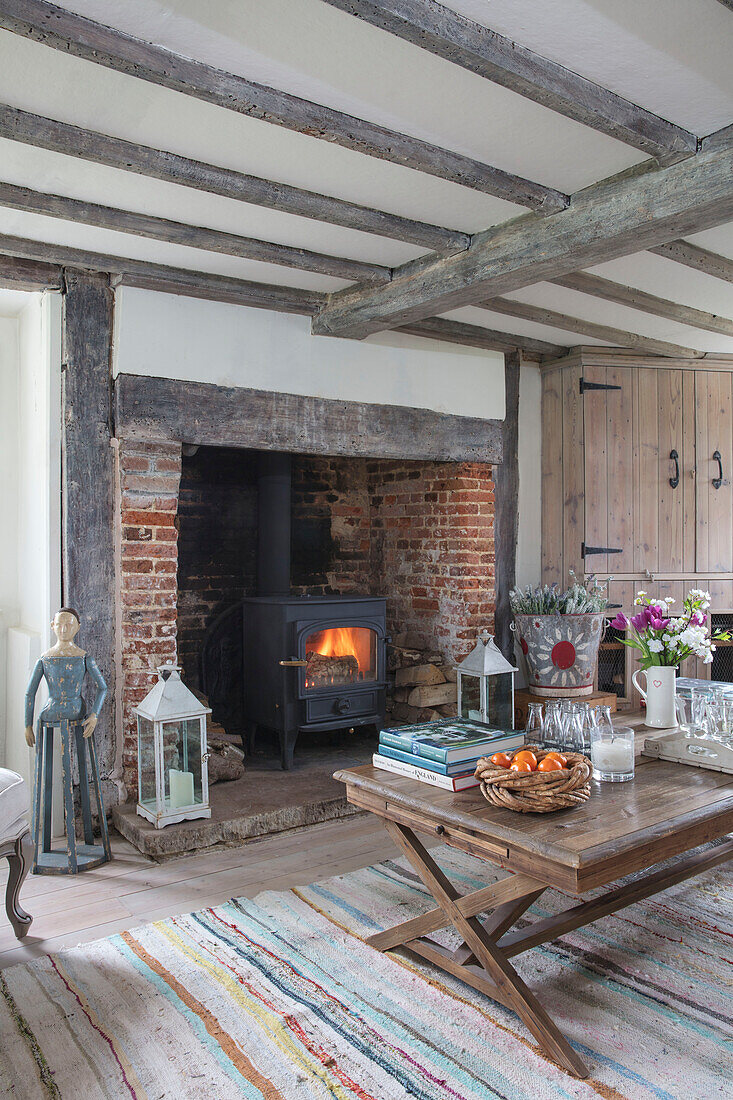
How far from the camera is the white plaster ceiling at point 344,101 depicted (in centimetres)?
179

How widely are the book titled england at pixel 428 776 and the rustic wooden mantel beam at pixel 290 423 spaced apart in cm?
179

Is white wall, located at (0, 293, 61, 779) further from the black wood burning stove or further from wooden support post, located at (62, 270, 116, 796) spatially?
the black wood burning stove

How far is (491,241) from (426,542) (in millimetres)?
2178

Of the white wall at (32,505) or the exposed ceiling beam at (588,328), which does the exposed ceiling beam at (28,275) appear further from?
the exposed ceiling beam at (588,328)

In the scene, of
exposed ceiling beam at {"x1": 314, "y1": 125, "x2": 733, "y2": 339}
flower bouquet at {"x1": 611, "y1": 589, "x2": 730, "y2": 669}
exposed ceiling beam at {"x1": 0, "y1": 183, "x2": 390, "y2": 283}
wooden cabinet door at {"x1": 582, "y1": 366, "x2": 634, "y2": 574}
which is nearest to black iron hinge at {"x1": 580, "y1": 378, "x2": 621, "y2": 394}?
wooden cabinet door at {"x1": 582, "y1": 366, "x2": 634, "y2": 574}

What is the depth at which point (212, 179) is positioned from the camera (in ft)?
8.15

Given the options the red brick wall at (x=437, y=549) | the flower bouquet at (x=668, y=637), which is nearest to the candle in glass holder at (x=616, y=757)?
the flower bouquet at (x=668, y=637)

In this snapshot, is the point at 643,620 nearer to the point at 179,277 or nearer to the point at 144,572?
the point at 144,572

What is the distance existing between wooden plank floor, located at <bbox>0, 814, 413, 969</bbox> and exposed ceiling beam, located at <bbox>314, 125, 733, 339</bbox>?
2268mm

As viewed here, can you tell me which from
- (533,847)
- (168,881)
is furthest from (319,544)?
(533,847)

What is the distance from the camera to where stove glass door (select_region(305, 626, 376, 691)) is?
400 cm

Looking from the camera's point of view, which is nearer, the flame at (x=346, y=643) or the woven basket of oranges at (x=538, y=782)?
the woven basket of oranges at (x=538, y=782)

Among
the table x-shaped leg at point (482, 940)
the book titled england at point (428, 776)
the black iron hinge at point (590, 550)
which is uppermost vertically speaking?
the black iron hinge at point (590, 550)

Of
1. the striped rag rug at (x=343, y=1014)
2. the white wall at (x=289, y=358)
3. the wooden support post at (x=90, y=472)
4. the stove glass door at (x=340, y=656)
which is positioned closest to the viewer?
the striped rag rug at (x=343, y=1014)
